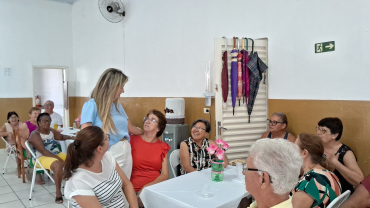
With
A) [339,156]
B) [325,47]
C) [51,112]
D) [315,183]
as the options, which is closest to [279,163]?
[315,183]

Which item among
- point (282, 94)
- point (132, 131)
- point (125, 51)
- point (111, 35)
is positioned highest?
point (111, 35)

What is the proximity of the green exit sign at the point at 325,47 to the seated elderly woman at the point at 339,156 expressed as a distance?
0.81 metres

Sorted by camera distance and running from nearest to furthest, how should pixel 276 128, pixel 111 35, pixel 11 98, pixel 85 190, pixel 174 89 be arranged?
1. pixel 85 190
2. pixel 276 128
3. pixel 174 89
4. pixel 111 35
5. pixel 11 98

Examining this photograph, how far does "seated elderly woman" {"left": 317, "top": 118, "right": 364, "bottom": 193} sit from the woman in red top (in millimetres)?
1635

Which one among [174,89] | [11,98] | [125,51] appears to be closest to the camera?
[174,89]

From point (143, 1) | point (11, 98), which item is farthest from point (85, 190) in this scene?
point (11, 98)

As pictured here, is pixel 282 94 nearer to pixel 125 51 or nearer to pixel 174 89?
pixel 174 89

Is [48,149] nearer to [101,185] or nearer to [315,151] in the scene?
[101,185]

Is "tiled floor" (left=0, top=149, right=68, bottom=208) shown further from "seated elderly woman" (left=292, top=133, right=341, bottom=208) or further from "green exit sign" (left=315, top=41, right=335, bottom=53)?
"green exit sign" (left=315, top=41, right=335, bottom=53)

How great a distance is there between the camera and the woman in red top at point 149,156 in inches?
105

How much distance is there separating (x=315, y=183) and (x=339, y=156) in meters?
1.19

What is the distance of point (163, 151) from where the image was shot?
9.13 ft

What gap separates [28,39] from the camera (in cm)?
759

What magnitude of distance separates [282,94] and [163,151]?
179 cm
